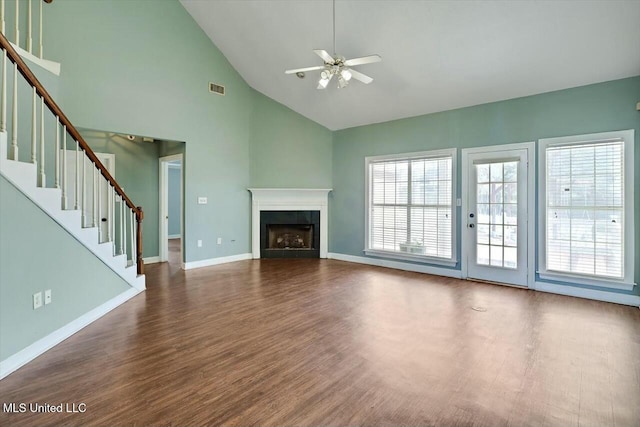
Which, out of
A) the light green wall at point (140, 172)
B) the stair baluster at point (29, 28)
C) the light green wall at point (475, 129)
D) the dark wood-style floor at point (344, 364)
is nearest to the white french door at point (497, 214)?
the light green wall at point (475, 129)

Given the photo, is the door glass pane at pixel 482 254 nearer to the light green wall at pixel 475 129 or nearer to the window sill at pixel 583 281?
the window sill at pixel 583 281

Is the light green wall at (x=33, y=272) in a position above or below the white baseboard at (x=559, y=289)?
above

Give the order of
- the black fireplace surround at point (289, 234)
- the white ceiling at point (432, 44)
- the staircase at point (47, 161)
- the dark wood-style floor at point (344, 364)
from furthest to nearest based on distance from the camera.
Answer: the black fireplace surround at point (289, 234) < the white ceiling at point (432, 44) < the staircase at point (47, 161) < the dark wood-style floor at point (344, 364)

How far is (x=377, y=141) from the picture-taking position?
20.5 ft

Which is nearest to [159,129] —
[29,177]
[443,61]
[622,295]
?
[29,177]

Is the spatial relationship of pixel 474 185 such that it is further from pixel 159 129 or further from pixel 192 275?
pixel 159 129

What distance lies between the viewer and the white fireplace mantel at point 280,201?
6754 mm

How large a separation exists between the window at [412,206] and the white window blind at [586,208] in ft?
4.52

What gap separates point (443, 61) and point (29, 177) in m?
4.76

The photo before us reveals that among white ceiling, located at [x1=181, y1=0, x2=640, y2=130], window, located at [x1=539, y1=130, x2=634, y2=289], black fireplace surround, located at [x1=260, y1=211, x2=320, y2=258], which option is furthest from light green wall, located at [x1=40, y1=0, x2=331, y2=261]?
window, located at [x1=539, y1=130, x2=634, y2=289]

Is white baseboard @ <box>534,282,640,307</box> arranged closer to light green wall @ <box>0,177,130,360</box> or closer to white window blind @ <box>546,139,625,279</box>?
white window blind @ <box>546,139,625,279</box>

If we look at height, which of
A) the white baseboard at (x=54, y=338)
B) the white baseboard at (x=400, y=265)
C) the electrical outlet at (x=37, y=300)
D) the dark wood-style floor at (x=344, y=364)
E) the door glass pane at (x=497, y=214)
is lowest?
the dark wood-style floor at (x=344, y=364)

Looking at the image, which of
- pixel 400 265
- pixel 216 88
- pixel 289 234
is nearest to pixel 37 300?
pixel 216 88

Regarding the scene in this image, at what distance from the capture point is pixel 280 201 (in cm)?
680
